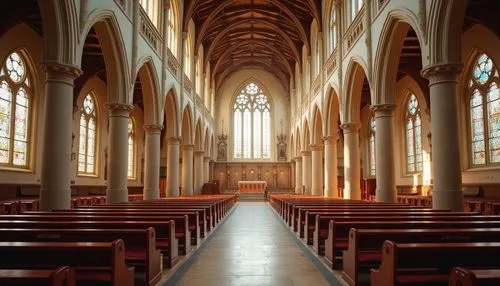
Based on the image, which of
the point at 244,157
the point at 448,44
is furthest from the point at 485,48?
the point at 244,157

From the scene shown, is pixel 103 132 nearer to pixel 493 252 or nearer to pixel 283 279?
pixel 283 279

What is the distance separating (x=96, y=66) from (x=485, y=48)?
16.3 meters

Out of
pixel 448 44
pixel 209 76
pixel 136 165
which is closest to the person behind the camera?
pixel 448 44

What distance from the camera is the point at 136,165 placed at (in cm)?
2834

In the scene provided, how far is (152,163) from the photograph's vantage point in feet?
59.4

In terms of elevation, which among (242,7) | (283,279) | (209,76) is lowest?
(283,279)

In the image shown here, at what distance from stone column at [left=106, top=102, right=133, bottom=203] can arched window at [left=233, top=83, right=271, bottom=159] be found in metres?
27.8

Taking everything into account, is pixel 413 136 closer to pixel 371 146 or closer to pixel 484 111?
pixel 484 111

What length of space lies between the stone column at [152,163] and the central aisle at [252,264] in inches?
340

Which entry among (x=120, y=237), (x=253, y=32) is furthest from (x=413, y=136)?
(x=120, y=237)

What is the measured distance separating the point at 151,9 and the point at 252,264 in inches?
585

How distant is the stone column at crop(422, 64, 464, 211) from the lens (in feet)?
31.3

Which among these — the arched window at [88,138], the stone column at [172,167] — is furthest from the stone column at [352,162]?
the arched window at [88,138]

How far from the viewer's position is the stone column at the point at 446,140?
9539 mm
